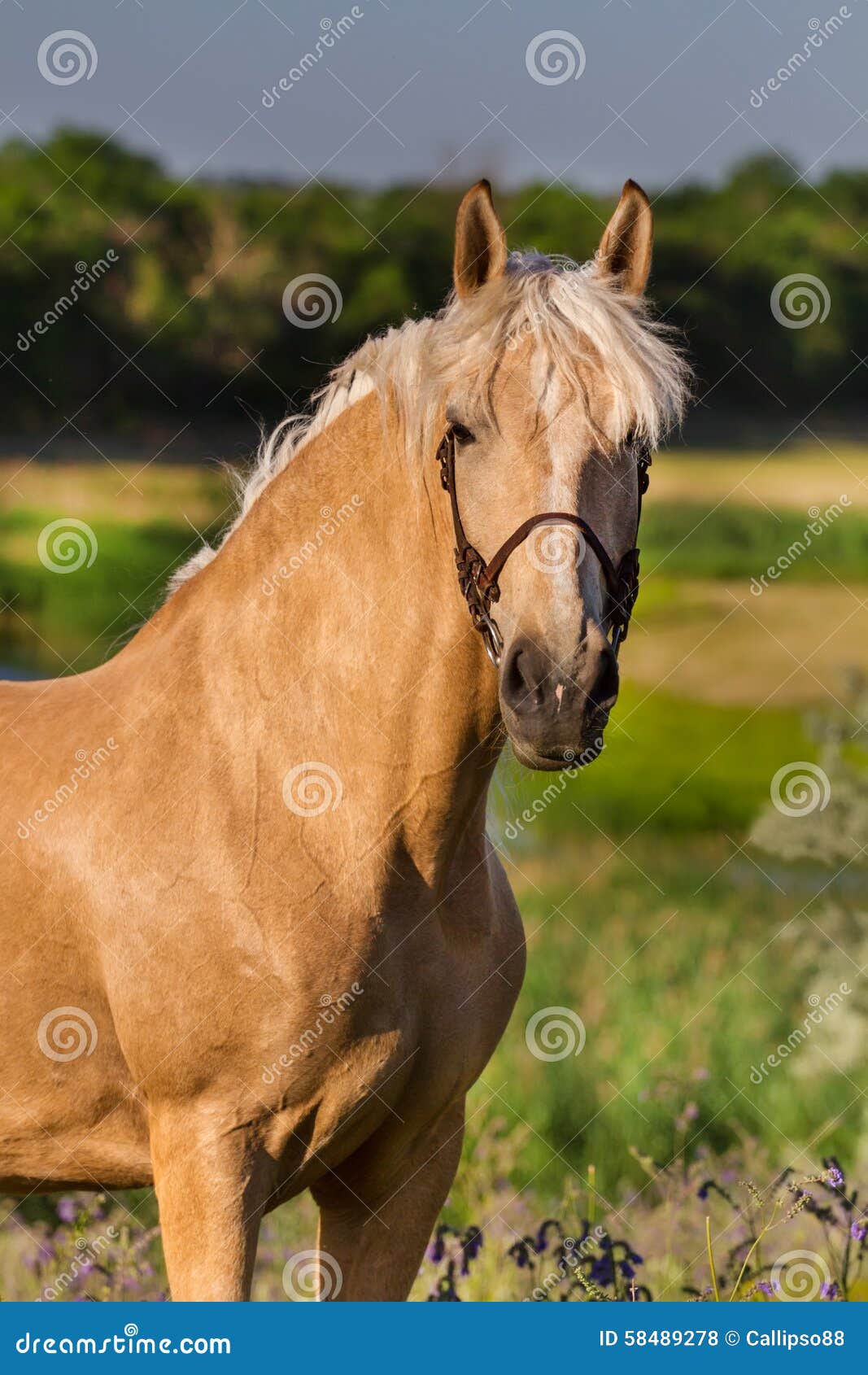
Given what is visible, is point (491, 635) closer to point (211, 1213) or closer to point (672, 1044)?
point (211, 1213)

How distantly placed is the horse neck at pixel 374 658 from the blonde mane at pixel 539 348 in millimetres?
104

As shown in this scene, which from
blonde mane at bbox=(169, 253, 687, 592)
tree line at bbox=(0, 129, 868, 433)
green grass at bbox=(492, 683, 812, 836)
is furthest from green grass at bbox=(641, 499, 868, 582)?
blonde mane at bbox=(169, 253, 687, 592)

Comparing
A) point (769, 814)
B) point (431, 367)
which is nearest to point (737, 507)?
point (769, 814)

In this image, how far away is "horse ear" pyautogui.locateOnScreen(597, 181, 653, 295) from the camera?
2715 millimetres

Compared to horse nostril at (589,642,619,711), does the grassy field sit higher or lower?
lower

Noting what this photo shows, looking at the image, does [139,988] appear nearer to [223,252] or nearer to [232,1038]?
[232,1038]

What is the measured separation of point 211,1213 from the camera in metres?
2.60

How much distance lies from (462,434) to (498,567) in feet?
0.91

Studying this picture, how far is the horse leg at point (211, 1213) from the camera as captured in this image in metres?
2.59

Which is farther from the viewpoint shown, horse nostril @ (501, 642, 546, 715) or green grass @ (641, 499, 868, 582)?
green grass @ (641, 499, 868, 582)

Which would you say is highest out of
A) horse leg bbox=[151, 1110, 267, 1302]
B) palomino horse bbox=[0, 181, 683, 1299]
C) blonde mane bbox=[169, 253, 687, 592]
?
blonde mane bbox=[169, 253, 687, 592]

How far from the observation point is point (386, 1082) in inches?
106

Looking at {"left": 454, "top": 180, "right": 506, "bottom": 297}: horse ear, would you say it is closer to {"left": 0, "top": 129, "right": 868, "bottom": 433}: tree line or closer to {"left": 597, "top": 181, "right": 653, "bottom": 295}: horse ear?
{"left": 597, "top": 181, "right": 653, "bottom": 295}: horse ear

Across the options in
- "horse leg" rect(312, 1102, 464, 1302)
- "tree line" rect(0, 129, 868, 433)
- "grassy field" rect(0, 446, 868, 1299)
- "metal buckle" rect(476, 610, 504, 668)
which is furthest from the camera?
"tree line" rect(0, 129, 868, 433)
